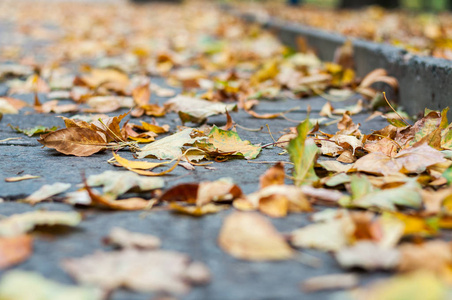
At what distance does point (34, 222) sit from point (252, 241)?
48 cm

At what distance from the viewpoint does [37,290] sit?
2.63 ft

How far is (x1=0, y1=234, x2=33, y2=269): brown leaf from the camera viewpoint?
0.93m

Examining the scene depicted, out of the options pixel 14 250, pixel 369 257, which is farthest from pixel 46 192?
pixel 369 257

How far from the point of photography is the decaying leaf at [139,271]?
854 mm

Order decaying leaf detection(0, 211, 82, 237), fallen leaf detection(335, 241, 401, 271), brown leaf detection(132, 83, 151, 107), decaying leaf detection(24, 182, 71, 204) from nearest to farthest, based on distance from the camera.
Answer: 1. fallen leaf detection(335, 241, 401, 271)
2. decaying leaf detection(0, 211, 82, 237)
3. decaying leaf detection(24, 182, 71, 204)
4. brown leaf detection(132, 83, 151, 107)

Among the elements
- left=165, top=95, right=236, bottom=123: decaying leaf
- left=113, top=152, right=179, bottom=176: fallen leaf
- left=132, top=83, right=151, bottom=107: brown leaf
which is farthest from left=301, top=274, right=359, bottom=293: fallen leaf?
left=132, top=83, right=151, bottom=107: brown leaf

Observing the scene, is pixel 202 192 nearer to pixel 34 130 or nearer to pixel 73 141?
pixel 73 141

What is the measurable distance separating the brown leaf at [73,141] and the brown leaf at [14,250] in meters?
0.72

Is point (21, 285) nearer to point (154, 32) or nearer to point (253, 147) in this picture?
point (253, 147)

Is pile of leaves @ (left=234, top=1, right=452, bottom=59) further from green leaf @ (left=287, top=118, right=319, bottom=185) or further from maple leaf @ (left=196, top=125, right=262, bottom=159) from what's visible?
green leaf @ (left=287, top=118, right=319, bottom=185)

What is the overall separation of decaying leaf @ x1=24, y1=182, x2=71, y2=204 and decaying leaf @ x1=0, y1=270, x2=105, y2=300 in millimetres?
467

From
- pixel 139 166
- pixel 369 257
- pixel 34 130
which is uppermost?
pixel 369 257

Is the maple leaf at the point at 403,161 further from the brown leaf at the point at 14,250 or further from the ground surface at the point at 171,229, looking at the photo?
the brown leaf at the point at 14,250

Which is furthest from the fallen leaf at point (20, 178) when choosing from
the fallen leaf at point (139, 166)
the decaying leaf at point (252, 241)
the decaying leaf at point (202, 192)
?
the decaying leaf at point (252, 241)
